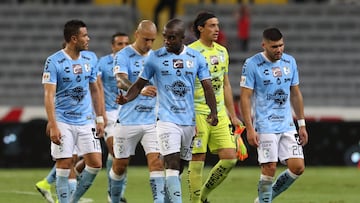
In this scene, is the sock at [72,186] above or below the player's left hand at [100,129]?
below

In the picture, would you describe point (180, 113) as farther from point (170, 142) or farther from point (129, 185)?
point (129, 185)

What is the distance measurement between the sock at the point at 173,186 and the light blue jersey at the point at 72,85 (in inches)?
65.8

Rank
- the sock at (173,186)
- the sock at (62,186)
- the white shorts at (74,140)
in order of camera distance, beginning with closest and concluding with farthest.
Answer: the sock at (173,186) < the sock at (62,186) < the white shorts at (74,140)

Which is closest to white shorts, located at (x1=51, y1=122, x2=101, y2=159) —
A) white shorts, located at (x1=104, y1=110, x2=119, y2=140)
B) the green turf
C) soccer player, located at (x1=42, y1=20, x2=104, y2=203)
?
soccer player, located at (x1=42, y1=20, x2=104, y2=203)

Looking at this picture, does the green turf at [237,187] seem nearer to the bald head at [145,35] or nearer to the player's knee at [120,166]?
the player's knee at [120,166]

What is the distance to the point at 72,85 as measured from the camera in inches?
519

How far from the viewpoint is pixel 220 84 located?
1416cm

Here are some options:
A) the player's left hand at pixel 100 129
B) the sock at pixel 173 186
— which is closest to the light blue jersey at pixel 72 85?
the player's left hand at pixel 100 129

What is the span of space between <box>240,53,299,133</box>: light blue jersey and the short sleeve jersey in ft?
2.58

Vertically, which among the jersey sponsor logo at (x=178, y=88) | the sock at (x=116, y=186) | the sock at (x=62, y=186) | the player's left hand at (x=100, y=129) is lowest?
the sock at (x=116, y=186)

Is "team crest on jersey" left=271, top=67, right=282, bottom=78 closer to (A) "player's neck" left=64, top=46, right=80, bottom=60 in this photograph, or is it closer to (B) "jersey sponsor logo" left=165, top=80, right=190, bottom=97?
(B) "jersey sponsor logo" left=165, top=80, right=190, bottom=97

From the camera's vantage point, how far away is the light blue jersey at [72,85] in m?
13.0

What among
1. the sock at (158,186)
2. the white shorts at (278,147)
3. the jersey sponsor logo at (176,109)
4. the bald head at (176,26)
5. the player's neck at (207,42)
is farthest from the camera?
the player's neck at (207,42)

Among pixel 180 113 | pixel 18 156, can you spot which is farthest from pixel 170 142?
pixel 18 156
